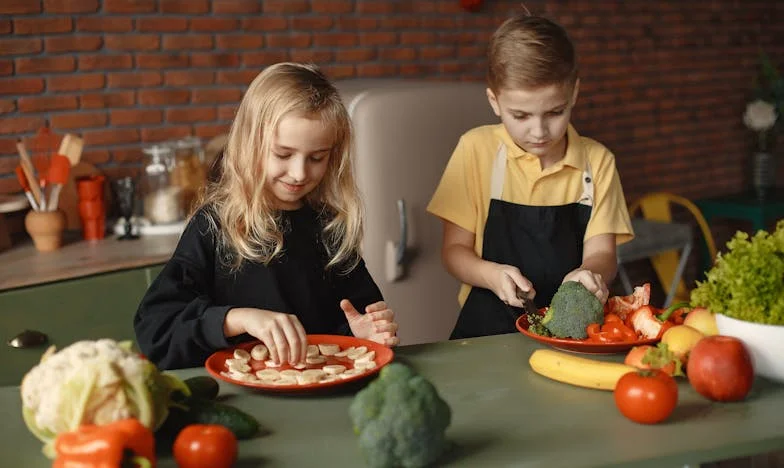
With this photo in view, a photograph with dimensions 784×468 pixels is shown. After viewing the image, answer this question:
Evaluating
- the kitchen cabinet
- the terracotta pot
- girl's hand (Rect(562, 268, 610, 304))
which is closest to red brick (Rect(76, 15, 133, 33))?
the terracotta pot

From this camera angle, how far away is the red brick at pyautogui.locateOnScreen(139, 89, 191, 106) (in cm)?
372

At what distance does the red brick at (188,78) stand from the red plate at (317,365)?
7.13 ft

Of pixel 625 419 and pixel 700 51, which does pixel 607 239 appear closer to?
pixel 625 419

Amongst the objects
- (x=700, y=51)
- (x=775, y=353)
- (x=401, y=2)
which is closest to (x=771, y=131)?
(x=700, y=51)

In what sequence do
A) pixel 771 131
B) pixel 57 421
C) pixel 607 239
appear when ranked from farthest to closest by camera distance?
pixel 771 131 < pixel 607 239 < pixel 57 421

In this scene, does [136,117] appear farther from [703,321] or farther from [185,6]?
[703,321]

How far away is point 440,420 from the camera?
1.32m

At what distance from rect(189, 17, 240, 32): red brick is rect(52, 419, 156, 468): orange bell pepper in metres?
2.78

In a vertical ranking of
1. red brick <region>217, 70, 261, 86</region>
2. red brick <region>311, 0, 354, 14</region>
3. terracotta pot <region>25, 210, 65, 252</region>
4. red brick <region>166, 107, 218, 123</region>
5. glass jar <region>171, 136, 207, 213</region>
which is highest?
red brick <region>311, 0, 354, 14</region>

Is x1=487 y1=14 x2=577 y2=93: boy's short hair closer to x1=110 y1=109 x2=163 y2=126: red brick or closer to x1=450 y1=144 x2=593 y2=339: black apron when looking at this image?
x1=450 y1=144 x2=593 y2=339: black apron

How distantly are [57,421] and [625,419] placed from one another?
2.78 ft

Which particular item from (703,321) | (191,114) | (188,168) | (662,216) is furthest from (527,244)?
(662,216)

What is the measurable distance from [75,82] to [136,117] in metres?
0.27

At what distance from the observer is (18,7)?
339 centimetres
